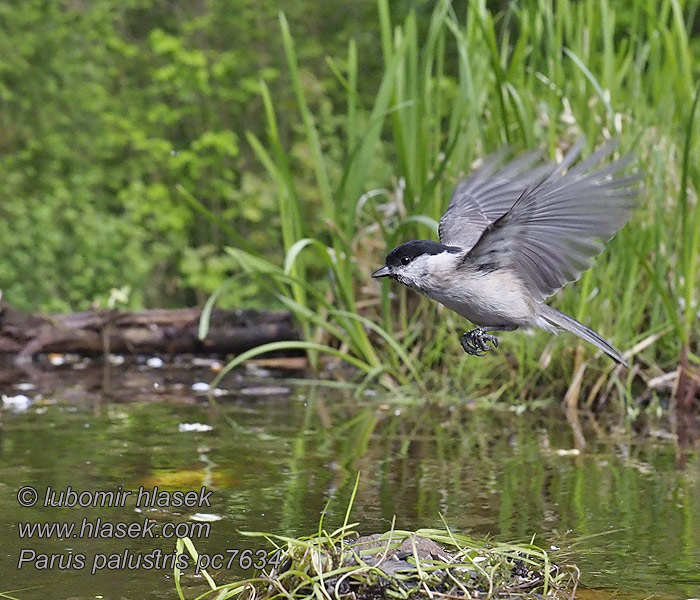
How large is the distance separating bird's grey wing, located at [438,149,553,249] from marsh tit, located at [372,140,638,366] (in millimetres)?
322

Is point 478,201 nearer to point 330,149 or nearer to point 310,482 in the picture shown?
point 310,482

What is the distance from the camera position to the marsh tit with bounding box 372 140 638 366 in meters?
2.83

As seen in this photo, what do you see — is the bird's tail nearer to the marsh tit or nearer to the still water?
the marsh tit

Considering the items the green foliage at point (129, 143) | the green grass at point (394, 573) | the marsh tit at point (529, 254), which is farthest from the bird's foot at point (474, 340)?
the green foliage at point (129, 143)

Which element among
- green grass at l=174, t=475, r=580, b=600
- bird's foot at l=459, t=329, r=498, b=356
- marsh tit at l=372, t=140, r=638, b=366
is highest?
marsh tit at l=372, t=140, r=638, b=366

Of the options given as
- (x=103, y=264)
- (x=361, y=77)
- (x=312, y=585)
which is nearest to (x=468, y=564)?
(x=312, y=585)

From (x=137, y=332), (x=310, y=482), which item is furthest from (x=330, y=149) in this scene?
(x=310, y=482)

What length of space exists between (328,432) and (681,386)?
1.67 metres

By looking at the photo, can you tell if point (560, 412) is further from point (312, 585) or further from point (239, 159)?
point (239, 159)

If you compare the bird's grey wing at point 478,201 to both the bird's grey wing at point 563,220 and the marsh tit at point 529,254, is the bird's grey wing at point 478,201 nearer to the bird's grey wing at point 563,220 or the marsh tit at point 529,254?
the marsh tit at point 529,254

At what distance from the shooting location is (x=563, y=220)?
2.92 meters

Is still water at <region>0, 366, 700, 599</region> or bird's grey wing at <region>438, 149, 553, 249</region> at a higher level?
bird's grey wing at <region>438, 149, 553, 249</region>

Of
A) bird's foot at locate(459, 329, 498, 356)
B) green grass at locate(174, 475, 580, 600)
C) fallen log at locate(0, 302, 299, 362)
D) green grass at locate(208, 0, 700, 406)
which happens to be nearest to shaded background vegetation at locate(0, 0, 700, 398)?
green grass at locate(208, 0, 700, 406)

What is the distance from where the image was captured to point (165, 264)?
10992 millimetres
